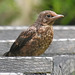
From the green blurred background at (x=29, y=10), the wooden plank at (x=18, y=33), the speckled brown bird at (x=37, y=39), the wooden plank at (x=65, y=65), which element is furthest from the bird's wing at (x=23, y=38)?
the green blurred background at (x=29, y=10)

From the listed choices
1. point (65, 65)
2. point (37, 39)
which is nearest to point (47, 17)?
point (37, 39)

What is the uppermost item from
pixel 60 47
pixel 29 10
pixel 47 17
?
pixel 29 10

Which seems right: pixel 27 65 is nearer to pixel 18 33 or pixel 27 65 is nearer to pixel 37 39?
pixel 37 39

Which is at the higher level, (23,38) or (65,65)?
(23,38)

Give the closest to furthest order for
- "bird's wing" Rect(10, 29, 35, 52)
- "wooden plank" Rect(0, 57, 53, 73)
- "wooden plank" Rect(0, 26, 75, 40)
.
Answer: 1. "wooden plank" Rect(0, 57, 53, 73)
2. "bird's wing" Rect(10, 29, 35, 52)
3. "wooden plank" Rect(0, 26, 75, 40)

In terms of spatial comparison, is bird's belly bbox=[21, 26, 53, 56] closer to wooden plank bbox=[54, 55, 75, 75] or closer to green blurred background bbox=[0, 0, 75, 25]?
wooden plank bbox=[54, 55, 75, 75]

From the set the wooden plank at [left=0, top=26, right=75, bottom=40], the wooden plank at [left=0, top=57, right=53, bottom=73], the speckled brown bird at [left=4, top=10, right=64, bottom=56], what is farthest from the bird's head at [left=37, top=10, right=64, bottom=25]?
the wooden plank at [left=0, top=57, right=53, bottom=73]

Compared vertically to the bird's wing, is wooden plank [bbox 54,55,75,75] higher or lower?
lower
